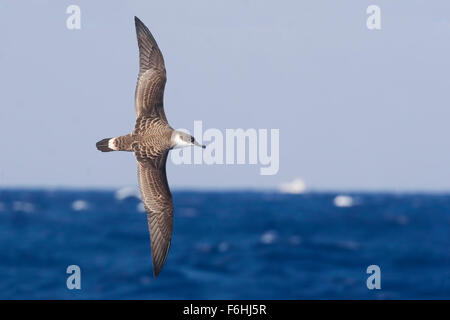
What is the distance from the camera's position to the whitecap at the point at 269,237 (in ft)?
449

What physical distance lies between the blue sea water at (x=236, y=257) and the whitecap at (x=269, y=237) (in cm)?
52

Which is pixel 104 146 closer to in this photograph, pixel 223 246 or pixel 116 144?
pixel 116 144

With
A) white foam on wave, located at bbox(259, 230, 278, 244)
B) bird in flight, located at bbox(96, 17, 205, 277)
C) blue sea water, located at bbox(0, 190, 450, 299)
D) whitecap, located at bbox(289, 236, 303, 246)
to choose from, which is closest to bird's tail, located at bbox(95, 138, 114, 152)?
bird in flight, located at bbox(96, 17, 205, 277)

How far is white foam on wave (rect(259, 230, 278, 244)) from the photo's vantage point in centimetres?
13712

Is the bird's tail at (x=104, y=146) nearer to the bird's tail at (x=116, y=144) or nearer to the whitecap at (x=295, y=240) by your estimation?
the bird's tail at (x=116, y=144)

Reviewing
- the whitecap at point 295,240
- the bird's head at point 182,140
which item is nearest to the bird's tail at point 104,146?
the bird's head at point 182,140

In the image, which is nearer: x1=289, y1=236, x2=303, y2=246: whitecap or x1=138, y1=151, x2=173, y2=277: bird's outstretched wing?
x1=138, y1=151, x2=173, y2=277: bird's outstretched wing

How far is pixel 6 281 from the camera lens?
116 m

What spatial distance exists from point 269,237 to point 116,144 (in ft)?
411

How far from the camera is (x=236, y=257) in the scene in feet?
412

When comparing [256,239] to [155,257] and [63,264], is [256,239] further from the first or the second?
[155,257]

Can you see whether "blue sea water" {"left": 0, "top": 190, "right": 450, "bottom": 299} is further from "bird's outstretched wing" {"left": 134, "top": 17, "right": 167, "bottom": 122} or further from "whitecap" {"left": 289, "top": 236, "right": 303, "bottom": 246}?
"bird's outstretched wing" {"left": 134, "top": 17, "right": 167, "bottom": 122}

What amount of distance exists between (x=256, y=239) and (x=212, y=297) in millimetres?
42305
